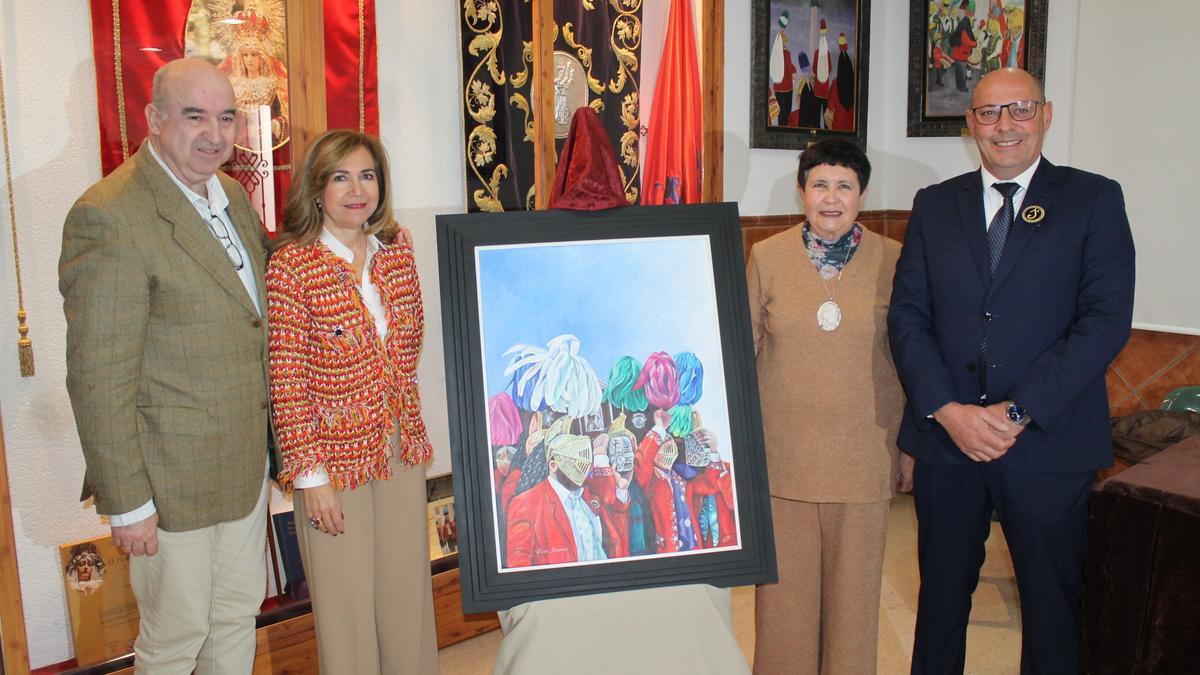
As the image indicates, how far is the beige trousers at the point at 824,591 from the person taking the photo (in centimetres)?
226

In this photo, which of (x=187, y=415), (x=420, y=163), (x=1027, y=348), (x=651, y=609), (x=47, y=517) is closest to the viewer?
(x=651, y=609)

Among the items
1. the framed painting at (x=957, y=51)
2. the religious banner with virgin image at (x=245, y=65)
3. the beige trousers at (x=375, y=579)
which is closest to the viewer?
the beige trousers at (x=375, y=579)

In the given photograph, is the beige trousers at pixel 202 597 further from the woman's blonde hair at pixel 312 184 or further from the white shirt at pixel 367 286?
the woman's blonde hair at pixel 312 184

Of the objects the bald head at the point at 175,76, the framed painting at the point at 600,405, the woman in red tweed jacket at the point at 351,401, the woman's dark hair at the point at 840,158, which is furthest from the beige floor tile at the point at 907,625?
the bald head at the point at 175,76

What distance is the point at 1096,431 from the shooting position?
2180 mm

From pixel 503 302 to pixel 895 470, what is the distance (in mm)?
1202

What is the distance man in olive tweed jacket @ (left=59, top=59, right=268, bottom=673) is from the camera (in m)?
1.86

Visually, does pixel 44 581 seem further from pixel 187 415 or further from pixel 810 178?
pixel 810 178

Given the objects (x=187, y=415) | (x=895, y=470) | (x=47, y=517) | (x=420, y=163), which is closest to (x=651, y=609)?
(x=895, y=470)

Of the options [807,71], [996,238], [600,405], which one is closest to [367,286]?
[600,405]

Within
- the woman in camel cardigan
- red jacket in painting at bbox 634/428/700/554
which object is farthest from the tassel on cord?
the woman in camel cardigan

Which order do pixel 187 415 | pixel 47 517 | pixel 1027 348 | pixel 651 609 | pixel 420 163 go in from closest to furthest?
pixel 651 609
pixel 187 415
pixel 1027 348
pixel 47 517
pixel 420 163

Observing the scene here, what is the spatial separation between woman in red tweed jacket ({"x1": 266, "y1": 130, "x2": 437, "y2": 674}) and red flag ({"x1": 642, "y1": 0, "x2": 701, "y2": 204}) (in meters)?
1.89

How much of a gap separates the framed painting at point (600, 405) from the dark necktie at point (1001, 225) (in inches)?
27.4
